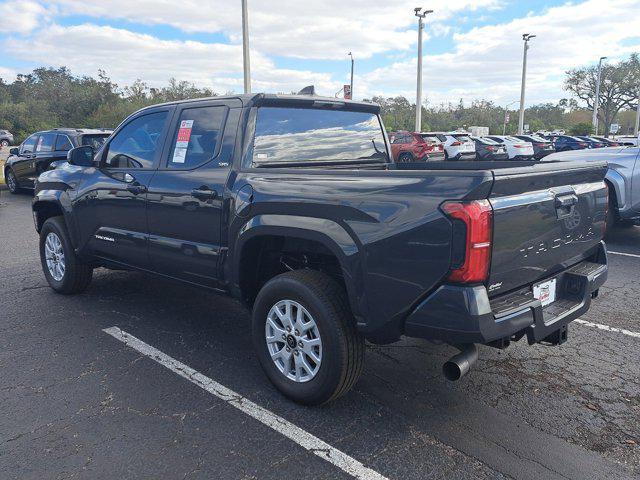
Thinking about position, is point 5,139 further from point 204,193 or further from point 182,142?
point 204,193

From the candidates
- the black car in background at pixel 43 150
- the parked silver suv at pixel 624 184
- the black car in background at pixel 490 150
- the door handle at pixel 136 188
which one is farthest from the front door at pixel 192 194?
the black car in background at pixel 490 150

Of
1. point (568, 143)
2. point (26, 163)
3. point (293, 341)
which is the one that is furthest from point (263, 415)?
point (568, 143)

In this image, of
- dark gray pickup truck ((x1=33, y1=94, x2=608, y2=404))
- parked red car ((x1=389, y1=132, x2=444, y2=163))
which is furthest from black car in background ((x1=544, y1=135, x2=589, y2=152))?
dark gray pickup truck ((x1=33, y1=94, x2=608, y2=404))

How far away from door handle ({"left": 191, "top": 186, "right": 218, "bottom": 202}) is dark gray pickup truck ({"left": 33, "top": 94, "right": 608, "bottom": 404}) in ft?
0.04

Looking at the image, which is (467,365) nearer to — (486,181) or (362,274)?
(362,274)

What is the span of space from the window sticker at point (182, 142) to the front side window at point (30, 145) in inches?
422

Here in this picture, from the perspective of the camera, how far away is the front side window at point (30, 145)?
512 inches

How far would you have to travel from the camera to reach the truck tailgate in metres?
2.57

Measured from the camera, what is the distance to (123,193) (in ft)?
14.6

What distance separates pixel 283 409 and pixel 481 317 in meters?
1.39

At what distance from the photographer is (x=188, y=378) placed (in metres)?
3.58

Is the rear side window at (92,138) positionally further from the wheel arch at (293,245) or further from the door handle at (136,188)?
the wheel arch at (293,245)

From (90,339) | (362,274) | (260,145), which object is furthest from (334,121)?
(90,339)

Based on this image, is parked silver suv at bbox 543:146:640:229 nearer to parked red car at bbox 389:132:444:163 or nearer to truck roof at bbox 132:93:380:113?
truck roof at bbox 132:93:380:113
